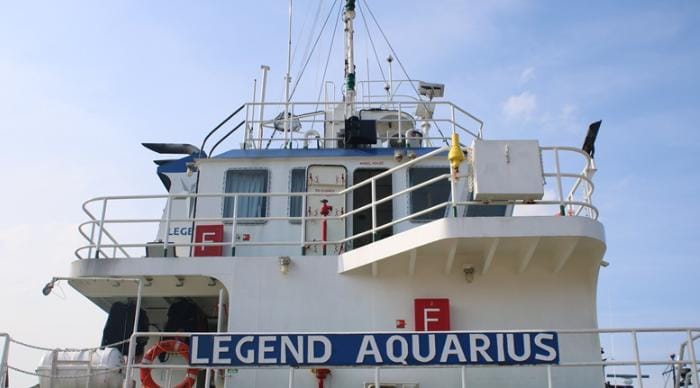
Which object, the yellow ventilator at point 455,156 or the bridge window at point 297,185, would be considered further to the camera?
the bridge window at point 297,185

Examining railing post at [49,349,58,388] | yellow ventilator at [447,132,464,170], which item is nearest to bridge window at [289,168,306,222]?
yellow ventilator at [447,132,464,170]

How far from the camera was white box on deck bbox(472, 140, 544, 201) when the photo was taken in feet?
28.1

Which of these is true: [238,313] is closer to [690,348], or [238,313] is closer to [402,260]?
[402,260]

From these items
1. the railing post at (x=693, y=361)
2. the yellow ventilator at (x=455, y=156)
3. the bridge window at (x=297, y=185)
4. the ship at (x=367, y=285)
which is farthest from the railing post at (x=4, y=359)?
the railing post at (x=693, y=361)

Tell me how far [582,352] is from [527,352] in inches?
73.7

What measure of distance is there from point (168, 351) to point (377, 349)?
3382 mm

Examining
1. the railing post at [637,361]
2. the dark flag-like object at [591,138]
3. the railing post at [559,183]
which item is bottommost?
the railing post at [637,361]

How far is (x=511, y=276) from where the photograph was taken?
949 centimetres

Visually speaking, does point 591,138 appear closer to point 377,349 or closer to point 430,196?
point 430,196

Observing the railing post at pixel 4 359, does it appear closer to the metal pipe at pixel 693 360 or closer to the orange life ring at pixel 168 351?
the orange life ring at pixel 168 351

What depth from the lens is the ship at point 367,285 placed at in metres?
7.75

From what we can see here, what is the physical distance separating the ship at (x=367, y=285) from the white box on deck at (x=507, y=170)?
0.06 ft

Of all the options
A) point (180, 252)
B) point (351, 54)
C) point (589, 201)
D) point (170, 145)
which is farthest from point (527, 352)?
point (170, 145)

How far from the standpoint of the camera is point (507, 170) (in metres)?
8.65
